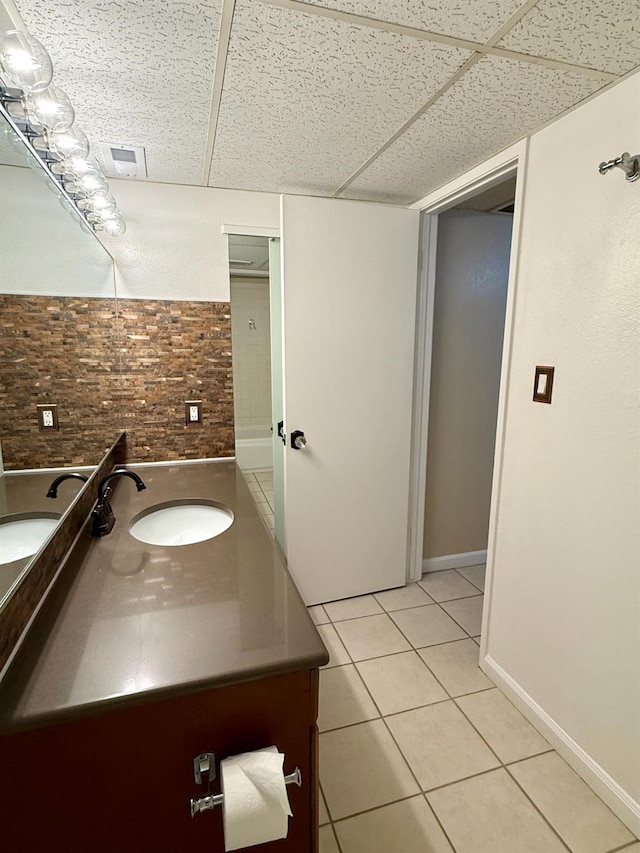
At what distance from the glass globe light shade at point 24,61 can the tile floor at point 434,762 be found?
80.8 inches

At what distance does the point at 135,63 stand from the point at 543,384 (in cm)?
154

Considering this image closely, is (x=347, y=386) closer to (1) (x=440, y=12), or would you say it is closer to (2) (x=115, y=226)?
(2) (x=115, y=226)

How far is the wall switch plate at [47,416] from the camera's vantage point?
1069mm

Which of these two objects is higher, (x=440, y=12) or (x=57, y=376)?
(x=440, y=12)

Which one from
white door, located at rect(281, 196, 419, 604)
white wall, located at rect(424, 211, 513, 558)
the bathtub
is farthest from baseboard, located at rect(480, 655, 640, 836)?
the bathtub

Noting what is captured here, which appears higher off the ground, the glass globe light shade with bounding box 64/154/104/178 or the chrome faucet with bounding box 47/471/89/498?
the glass globe light shade with bounding box 64/154/104/178

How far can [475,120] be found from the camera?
1358 mm

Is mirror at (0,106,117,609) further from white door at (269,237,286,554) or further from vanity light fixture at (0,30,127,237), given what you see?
white door at (269,237,286,554)

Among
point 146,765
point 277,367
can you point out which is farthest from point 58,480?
point 277,367

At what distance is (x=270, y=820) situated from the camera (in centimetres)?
77

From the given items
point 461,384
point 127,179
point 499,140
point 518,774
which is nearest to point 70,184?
point 127,179

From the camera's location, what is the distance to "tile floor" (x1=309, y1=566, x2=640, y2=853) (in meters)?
1.22

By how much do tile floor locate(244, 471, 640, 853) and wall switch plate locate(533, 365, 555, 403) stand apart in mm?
1251

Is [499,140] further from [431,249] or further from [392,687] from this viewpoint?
[392,687]
